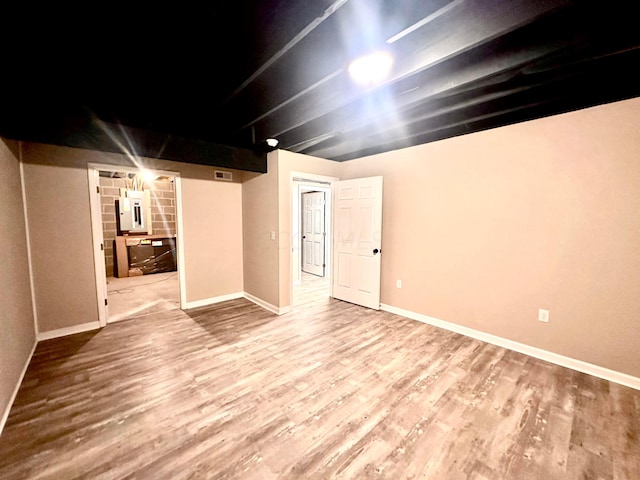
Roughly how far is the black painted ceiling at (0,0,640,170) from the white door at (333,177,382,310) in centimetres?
116

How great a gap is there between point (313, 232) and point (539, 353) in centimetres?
453

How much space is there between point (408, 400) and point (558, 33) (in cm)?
252

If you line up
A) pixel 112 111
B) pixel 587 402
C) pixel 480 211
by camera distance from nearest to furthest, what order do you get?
pixel 587 402, pixel 112 111, pixel 480 211

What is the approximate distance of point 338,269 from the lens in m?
4.32

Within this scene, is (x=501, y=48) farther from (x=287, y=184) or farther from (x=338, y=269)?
(x=338, y=269)

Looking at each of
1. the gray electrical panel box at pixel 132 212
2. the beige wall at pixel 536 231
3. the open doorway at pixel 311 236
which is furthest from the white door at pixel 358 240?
the gray electrical panel box at pixel 132 212

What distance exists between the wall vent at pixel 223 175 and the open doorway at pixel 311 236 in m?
1.38

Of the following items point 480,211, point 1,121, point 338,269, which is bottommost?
point 338,269

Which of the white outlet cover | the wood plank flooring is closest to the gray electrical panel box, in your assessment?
the wood plank flooring

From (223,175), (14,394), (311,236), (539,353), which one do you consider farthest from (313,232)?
(14,394)

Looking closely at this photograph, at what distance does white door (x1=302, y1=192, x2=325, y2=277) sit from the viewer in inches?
235

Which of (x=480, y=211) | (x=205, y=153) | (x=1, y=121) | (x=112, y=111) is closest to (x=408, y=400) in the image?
(x=480, y=211)

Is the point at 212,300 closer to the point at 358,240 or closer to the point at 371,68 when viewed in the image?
the point at 358,240

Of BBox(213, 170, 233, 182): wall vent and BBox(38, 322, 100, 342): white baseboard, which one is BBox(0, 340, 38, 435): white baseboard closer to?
BBox(38, 322, 100, 342): white baseboard
